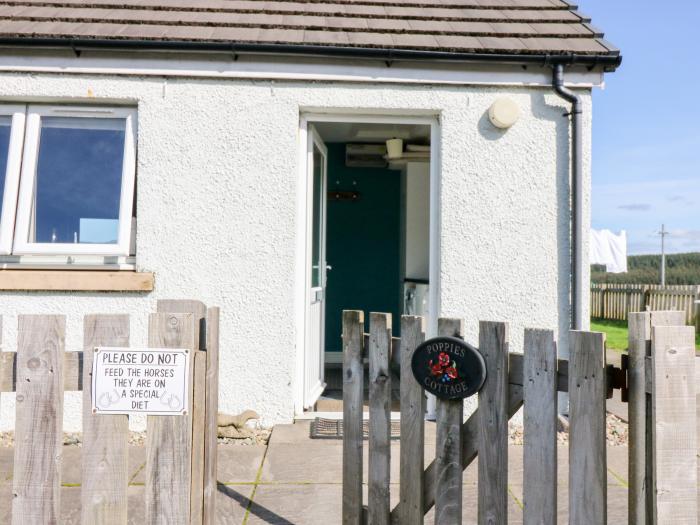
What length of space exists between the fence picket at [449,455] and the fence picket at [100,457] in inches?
48.9

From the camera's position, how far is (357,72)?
4.68 m

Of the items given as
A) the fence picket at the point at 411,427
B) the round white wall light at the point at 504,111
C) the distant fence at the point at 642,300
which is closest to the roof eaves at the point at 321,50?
the round white wall light at the point at 504,111

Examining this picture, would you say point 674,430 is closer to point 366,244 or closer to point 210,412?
point 210,412

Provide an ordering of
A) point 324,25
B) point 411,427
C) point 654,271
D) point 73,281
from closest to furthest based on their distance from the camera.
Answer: point 411,427, point 73,281, point 324,25, point 654,271

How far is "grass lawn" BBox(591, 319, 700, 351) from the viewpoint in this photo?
36.6 feet

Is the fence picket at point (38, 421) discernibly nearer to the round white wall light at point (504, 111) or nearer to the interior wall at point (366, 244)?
the round white wall light at point (504, 111)

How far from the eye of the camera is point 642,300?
16.5 metres

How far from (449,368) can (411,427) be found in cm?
36

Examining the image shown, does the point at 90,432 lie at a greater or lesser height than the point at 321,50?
lesser

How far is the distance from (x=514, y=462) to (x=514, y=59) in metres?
3.08

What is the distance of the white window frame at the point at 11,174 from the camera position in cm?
454

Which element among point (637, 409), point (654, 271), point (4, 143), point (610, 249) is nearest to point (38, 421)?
point (637, 409)

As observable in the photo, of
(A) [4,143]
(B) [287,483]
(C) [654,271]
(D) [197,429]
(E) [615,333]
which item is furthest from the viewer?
(C) [654,271]

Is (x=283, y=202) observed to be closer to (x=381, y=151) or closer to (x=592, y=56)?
(x=592, y=56)
